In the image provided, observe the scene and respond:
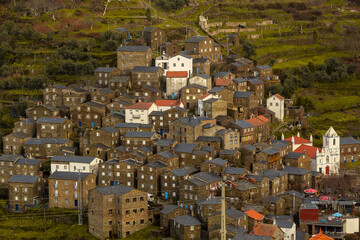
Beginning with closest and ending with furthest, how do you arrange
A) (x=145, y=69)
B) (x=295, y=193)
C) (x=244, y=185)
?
(x=244, y=185) < (x=295, y=193) < (x=145, y=69)

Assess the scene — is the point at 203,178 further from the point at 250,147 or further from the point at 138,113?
the point at 138,113

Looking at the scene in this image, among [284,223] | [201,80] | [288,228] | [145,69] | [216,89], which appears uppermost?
[145,69]

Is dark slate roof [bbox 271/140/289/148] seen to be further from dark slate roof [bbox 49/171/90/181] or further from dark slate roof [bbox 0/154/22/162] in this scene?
dark slate roof [bbox 0/154/22/162]

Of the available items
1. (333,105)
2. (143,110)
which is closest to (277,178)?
(143,110)

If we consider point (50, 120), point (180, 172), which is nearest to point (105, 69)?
point (50, 120)

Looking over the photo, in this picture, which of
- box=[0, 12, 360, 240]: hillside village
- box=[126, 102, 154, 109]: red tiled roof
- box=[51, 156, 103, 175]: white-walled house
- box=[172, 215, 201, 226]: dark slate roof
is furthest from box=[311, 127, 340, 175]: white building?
box=[51, 156, 103, 175]: white-walled house

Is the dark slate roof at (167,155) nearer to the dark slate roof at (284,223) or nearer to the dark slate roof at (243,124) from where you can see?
the dark slate roof at (243,124)
